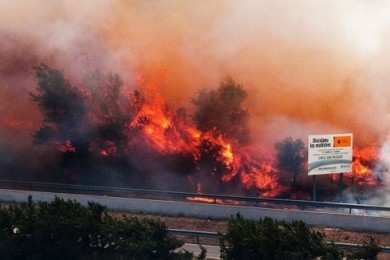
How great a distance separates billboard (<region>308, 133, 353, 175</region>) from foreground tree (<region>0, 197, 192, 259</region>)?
20.0 feet

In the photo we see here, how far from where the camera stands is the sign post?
16484 millimetres

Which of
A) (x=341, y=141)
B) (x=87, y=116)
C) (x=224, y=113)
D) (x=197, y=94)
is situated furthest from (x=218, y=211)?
(x=87, y=116)

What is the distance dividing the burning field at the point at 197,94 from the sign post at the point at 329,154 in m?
2.04

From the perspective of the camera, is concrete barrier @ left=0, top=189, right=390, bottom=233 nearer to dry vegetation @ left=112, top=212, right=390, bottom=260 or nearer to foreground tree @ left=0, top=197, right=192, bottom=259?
dry vegetation @ left=112, top=212, right=390, bottom=260

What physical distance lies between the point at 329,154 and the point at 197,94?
6.02 metres

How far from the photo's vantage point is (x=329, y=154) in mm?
16656

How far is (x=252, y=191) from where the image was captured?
61.7 ft

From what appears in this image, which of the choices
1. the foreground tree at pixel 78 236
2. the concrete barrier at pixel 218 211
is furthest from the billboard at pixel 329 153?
the foreground tree at pixel 78 236

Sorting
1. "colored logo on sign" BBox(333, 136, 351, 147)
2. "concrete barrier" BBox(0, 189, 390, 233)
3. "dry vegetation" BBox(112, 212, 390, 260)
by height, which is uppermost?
"colored logo on sign" BBox(333, 136, 351, 147)

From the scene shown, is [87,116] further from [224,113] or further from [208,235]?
[208,235]

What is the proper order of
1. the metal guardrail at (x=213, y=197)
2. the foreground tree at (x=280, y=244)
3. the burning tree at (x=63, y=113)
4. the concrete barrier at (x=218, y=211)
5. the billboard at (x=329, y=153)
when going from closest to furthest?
the foreground tree at (x=280, y=244) < the concrete barrier at (x=218, y=211) < the metal guardrail at (x=213, y=197) < the billboard at (x=329, y=153) < the burning tree at (x=63, y=113)

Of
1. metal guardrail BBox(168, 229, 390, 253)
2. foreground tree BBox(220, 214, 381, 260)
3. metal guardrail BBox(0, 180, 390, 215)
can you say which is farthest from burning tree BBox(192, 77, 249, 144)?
foreground tree BBox(220, 214, 381, 260)

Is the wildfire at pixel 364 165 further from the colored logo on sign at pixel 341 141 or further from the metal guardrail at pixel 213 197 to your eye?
the colored logo on sign at pixel 341 141

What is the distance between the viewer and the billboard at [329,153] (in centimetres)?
1648
